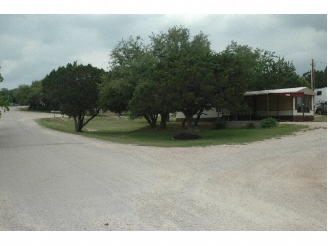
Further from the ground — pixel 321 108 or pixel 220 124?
pixel 321 108

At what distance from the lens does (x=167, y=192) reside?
7.98 m

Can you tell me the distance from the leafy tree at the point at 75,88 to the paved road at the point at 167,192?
18178 millimetres

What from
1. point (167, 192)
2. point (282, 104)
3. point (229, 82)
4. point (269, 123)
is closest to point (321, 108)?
point (282, 104)

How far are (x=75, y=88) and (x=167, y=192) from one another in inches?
988

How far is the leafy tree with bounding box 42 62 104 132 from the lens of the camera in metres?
31.1

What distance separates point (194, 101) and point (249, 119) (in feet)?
33.7

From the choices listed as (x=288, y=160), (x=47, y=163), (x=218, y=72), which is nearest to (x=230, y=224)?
(x=288, y=160)

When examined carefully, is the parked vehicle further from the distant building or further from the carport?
the carport

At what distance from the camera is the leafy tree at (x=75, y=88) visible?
3109cm

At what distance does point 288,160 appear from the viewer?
37.6 feet

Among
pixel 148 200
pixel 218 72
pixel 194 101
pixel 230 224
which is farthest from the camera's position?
pixel 218 72

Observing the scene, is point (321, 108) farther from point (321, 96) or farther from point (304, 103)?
point (304, 103)

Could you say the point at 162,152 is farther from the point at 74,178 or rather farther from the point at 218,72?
the point at 218,72

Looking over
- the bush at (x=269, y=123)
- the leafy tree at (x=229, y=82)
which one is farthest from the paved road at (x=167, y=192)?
the bush at (x=269, y=123)
